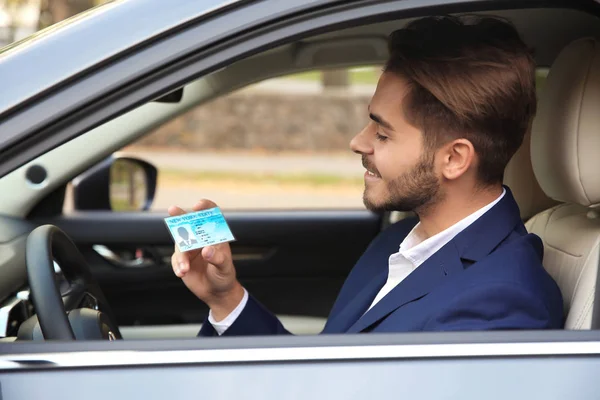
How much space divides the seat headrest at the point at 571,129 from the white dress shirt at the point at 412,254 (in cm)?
12

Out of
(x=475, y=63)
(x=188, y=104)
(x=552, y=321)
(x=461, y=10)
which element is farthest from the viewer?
(x=188, y=104)

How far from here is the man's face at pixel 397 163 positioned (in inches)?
71.0

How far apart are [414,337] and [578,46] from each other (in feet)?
2.96

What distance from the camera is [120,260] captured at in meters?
3.39

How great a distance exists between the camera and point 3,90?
4.26 ft

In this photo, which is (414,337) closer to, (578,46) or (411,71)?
(411,71)

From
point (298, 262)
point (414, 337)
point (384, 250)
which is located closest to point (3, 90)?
point (414, 337)

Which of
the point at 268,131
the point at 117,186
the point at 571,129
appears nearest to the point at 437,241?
the point at 571,129

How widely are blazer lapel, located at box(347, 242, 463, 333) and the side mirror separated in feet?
5.91

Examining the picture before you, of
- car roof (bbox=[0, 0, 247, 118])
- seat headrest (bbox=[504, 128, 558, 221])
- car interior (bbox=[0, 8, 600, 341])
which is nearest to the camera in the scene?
car roof (bbox=[0, 0, 247, 118])

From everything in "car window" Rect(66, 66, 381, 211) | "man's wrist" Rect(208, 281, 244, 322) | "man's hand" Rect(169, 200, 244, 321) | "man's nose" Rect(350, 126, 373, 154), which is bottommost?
"car window" Rect(66, 66, 381, 211)

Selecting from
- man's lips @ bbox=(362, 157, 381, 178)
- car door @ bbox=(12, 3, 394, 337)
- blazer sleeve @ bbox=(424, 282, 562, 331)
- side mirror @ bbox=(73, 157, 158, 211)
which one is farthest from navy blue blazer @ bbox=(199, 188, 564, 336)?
side mirror @ bbox=(73, 157, 158, 211)

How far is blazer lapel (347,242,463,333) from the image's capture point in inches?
67.8

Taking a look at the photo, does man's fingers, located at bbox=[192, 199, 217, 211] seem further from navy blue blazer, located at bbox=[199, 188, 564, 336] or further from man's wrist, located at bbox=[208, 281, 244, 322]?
navy blue blazer, located at bbox=[199, 188, 564, 336]
